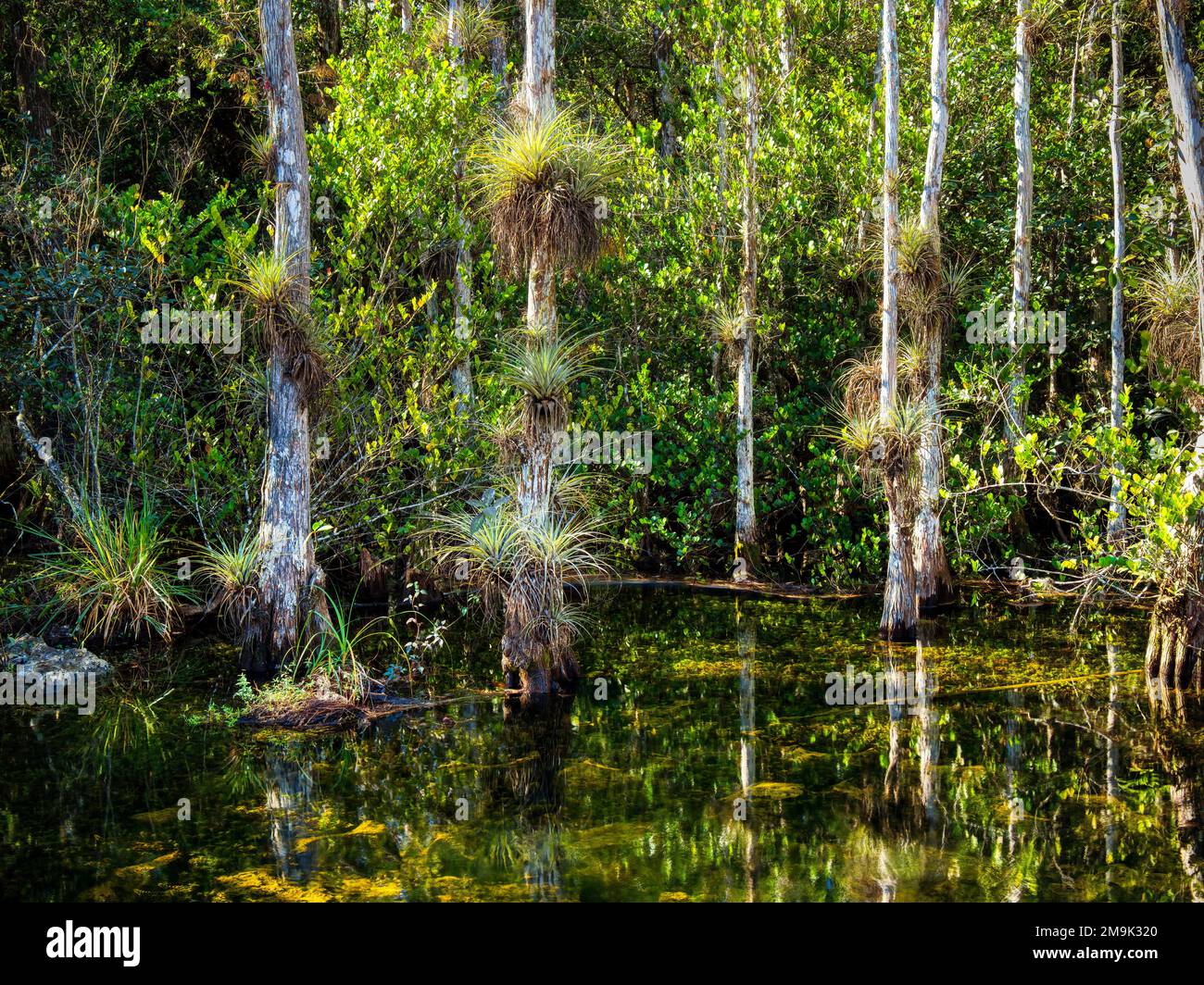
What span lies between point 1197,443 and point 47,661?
1146 centimetres

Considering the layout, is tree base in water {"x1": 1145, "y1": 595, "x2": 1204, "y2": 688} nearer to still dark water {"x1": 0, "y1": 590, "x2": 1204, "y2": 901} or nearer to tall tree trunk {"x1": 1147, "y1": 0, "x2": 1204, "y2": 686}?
tall tree trunk {"x1": 1147, "y1": 0, "x2": 1204, "y2": 686}

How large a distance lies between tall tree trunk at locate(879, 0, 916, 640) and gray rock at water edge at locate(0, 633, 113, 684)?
860cm

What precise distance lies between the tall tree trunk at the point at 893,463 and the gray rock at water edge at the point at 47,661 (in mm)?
8599

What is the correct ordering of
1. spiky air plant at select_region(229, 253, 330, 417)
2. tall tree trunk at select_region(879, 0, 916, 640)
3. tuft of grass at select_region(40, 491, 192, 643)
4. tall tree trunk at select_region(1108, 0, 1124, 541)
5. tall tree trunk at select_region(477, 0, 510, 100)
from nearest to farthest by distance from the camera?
spiky air plant at select_region(229, 253, 330, 417), tuft of grass at select_region(40, 491, 192, 643), tall tree trunk at select_region(879, 0, 916, 640), tall tree trunk at select_region(1108, 0, 1124, 541), tall tree trunk at select_region(477, 0, 510, 100)

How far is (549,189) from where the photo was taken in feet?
32.4

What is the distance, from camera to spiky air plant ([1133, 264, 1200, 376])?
1125 cm

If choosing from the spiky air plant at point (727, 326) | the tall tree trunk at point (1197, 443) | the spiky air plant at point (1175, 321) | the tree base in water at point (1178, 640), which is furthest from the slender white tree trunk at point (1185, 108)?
the spiky air plant at point (727, 326)

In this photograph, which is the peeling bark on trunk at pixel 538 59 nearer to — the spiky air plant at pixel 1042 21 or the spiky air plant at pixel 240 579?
the spiky air plant at pixel 240 579

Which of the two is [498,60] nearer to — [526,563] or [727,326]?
[727,326]

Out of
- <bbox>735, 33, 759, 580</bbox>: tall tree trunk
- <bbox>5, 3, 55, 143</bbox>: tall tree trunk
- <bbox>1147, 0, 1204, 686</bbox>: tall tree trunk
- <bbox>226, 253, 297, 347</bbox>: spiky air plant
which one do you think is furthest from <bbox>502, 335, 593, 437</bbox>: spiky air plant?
<bbox>5, 3, 55, 143</bbox>: tall tree trunk

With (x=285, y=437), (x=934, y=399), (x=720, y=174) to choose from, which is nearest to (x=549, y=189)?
(x=285, y=437)

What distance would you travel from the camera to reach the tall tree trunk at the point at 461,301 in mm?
13781

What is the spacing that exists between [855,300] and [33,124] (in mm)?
13453
